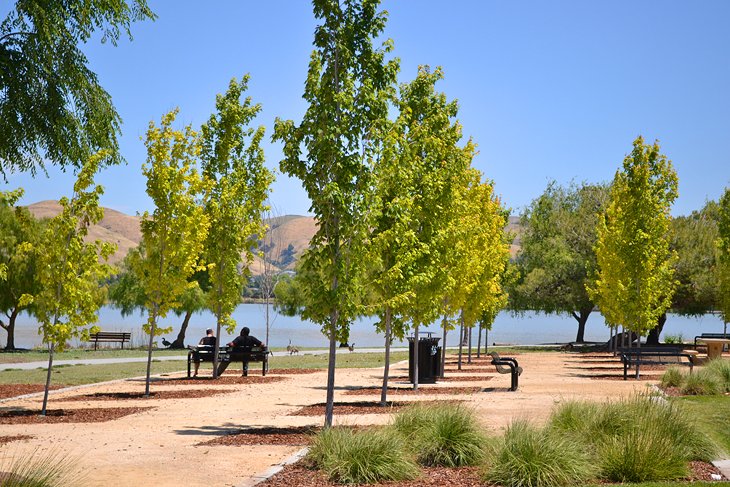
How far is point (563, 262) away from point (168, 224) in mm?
31076

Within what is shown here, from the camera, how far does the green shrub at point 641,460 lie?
9.33 meters

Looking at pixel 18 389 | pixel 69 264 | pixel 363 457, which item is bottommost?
pixel 18 389

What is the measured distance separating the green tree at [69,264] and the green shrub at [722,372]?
1220 cm

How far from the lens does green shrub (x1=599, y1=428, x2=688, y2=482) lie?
933 centimetres

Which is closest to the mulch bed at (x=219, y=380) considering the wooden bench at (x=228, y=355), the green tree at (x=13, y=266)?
the wooden bench at (x=228, y=355)

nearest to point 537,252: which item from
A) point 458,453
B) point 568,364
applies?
point 568,364

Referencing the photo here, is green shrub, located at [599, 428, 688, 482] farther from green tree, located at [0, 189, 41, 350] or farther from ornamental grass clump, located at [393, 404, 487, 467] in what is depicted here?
green tree, located at [0, 189, 41, 350]

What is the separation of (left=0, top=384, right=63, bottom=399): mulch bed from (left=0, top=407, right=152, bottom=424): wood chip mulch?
3.02 metres

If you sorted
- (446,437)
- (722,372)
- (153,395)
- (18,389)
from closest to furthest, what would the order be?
(446,437) → (153,395) → (722,372) → (18,389)

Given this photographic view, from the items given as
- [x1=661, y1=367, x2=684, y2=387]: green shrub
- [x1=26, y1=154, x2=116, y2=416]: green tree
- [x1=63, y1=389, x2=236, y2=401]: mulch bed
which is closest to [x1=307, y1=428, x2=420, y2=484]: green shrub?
[x1=26, y1=154, x2=116, y2=416]: green tree

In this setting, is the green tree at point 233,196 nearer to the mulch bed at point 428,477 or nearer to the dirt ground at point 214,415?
the dirt ground at point 214,415

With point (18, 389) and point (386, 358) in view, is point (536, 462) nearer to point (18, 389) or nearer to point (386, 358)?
point (386, 358)

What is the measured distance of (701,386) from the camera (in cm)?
1769

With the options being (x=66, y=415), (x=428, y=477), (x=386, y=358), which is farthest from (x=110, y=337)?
(x=428, y=477)
